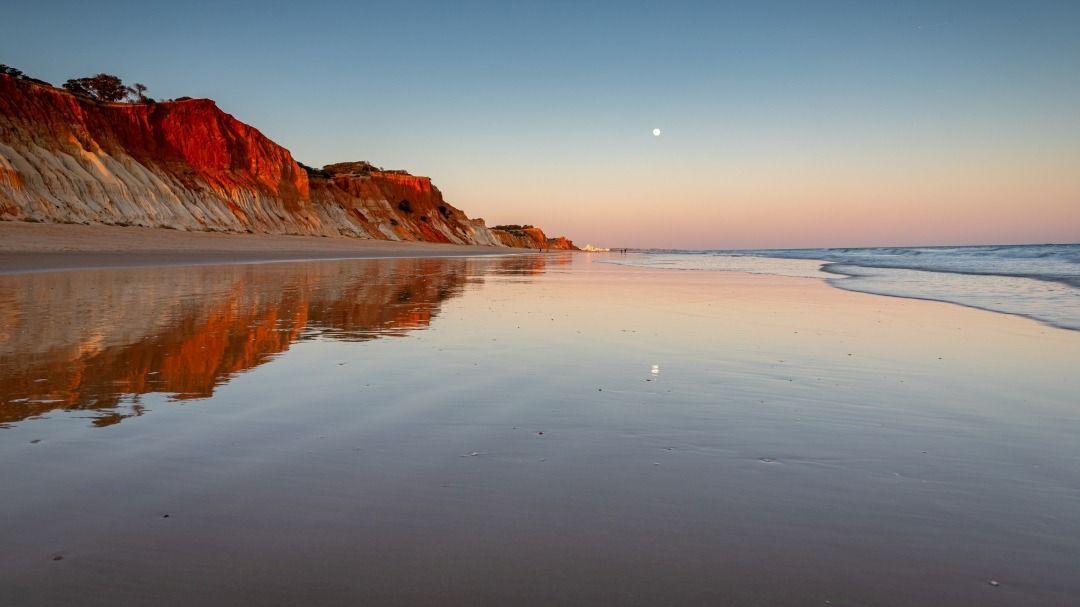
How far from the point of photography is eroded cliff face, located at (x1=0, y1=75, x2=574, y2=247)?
42062mm

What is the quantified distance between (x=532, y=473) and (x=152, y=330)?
746cm

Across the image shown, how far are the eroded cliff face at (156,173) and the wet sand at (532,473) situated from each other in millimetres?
41098

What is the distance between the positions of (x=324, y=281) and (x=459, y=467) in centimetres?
1759

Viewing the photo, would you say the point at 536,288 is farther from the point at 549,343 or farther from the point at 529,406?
the point at 529,406

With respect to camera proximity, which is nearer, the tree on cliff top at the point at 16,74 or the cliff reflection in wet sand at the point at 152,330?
the cliff reflection in wet sand at the point at 152,330

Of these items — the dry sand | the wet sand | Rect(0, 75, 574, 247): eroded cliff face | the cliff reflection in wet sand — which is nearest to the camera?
the wet sand

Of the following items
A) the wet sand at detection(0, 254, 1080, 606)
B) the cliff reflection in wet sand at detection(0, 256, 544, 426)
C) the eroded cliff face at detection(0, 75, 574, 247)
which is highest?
the eroded cliff face at detection(0, 75, 574, 247)

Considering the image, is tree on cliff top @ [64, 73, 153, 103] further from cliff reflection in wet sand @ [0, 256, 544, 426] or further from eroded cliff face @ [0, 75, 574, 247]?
cliff reflection in wet sand @ [0, 256, 544, 426]

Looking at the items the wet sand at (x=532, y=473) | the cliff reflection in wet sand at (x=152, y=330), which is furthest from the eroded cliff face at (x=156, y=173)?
the wet sand at (x=532, y=473)

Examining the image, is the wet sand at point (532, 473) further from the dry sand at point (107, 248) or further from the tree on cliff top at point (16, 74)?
the tree on cliff top at point (16, 74)

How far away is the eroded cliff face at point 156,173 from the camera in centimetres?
4206

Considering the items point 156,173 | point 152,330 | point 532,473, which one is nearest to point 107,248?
point 156,173

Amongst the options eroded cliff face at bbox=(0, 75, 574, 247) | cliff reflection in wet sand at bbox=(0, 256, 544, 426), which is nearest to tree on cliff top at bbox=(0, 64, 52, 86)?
eroded cliff face at bbox=(0, 75, 574, 247)

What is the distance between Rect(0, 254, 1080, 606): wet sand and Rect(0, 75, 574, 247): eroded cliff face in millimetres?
41098
